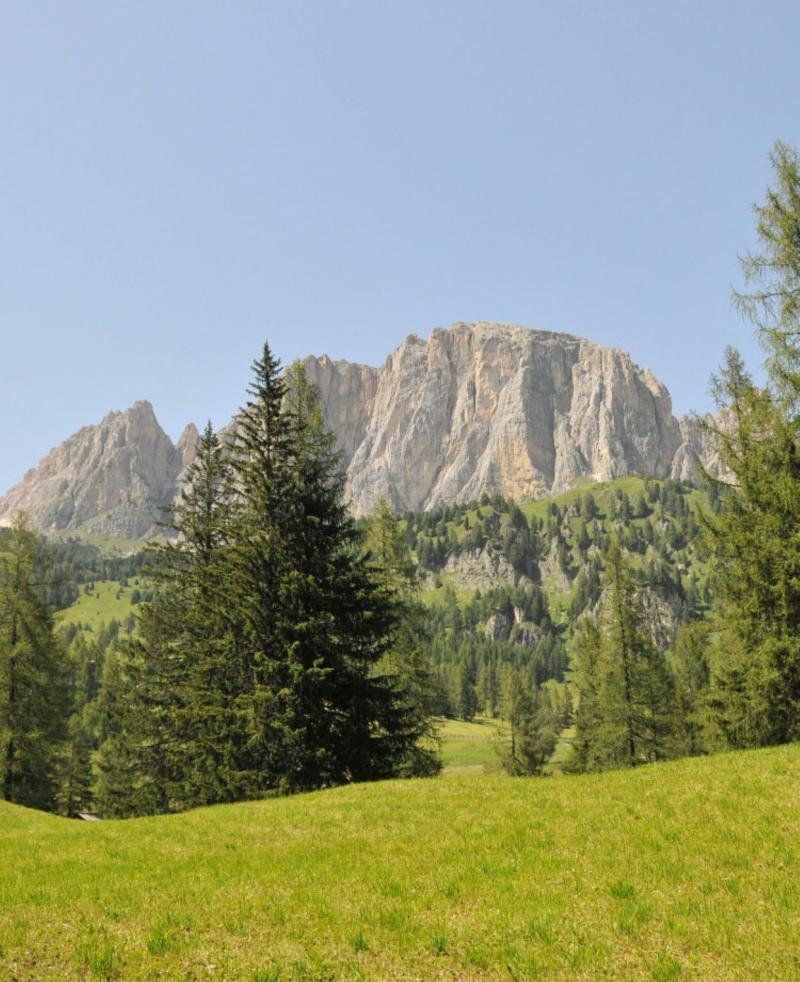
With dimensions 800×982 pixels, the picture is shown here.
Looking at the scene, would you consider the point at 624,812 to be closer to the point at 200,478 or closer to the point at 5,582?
the point at 200,478

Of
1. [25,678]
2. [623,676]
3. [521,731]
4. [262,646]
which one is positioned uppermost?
[262,646]

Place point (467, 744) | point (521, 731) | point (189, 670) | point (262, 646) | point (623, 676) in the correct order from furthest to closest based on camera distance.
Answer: point (467, 744)
point (521, 731)
point (623, 676)
point (189, 670)
point (262, 646)

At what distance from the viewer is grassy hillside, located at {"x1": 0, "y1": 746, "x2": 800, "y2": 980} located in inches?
358

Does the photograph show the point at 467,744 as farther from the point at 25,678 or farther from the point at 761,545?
the point at 761,545

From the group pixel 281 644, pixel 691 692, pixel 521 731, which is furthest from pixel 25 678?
pixel 691 692

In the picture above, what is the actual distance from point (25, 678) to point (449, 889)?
117ft

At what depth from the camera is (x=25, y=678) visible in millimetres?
39281

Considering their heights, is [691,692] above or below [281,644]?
below

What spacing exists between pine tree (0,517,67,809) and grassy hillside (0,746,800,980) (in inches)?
952

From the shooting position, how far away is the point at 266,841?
1672 cm

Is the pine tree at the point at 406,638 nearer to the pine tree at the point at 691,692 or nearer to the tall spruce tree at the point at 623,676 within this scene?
the tall spruce tree at the point at 623,676

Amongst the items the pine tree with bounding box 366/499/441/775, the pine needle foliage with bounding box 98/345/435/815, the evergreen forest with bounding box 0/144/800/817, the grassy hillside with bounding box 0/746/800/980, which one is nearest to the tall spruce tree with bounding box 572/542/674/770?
the evergreen forest with bounding box 0/144/800/817

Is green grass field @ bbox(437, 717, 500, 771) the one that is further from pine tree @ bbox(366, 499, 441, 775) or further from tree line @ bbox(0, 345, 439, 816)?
tree line @ bbox(0, 345, 439, 816)

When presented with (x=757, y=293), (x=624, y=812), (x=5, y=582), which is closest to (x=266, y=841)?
(x=624, y=812)
